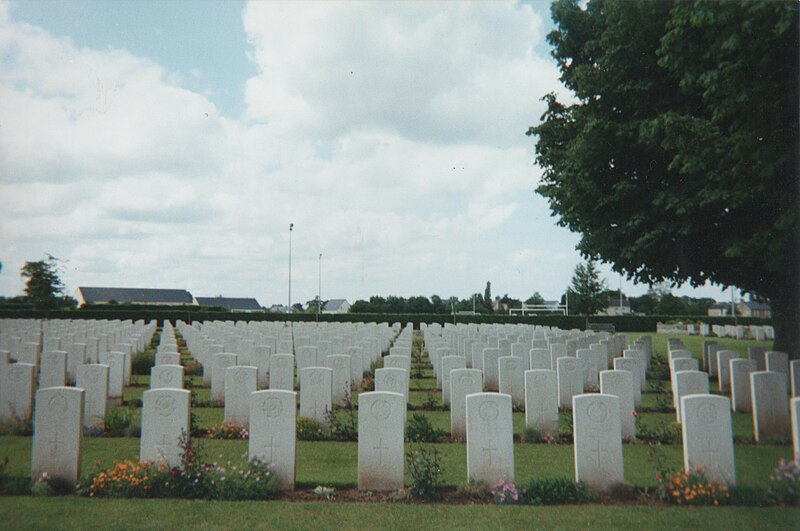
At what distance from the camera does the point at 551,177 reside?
739 inches

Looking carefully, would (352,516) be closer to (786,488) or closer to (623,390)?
(786,488)

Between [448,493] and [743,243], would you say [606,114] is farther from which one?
[448,493]

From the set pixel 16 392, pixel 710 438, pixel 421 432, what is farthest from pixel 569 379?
pixel 16 392

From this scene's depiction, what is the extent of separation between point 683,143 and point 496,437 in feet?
28.7

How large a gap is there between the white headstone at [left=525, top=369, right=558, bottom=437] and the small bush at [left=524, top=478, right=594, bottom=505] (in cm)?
270

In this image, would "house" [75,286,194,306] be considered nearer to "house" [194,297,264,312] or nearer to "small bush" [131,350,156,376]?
"house" [194,297,264,312]

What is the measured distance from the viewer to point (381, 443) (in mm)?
6508

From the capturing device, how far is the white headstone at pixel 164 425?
6.57 m

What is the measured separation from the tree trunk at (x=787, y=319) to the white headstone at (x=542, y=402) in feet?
34.9

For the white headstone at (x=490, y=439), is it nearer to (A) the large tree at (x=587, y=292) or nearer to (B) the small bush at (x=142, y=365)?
(B) the small bush at (x=142, y=365)

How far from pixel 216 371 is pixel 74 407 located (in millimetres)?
5407

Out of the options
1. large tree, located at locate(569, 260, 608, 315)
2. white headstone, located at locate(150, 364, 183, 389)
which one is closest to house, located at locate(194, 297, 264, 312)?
large tree, located at locate(569, 260, 608, 315)

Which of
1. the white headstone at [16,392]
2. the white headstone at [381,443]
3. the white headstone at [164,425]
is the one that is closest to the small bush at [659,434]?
the white headstone at [381,443]

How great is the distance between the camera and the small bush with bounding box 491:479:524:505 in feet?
19.4
